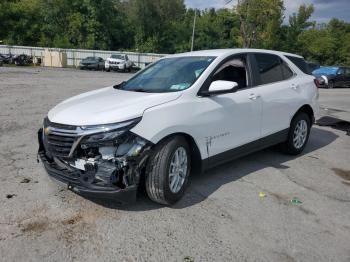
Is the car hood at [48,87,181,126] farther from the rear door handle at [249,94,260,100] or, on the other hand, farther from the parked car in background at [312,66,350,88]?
the parked car in background at [312,66,350,88]

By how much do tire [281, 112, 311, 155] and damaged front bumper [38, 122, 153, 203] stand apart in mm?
3315

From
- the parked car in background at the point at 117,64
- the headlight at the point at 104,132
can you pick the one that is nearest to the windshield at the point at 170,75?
the headlight at the point at 104,132

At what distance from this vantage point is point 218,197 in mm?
4785

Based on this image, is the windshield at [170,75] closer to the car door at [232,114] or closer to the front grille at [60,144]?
the car door at [232,114]

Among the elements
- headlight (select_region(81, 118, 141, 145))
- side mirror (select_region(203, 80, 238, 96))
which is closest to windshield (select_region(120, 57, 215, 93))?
side mirror (select_region(203, 80, 238, 96))

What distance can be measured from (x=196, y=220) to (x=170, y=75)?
2.03 meters

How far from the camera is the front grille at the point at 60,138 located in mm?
4027

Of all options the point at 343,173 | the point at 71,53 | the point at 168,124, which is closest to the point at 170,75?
the point at 168,124

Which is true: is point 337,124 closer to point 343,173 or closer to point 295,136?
point 295,136

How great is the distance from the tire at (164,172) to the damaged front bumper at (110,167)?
146mm

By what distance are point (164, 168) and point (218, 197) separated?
99 centimetres

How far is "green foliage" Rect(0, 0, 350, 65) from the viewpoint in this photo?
5294cm

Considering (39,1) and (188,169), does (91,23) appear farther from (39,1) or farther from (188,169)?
(188,169)

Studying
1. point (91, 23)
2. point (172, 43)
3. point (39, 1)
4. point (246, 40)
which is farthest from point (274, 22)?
point (39, 1)
